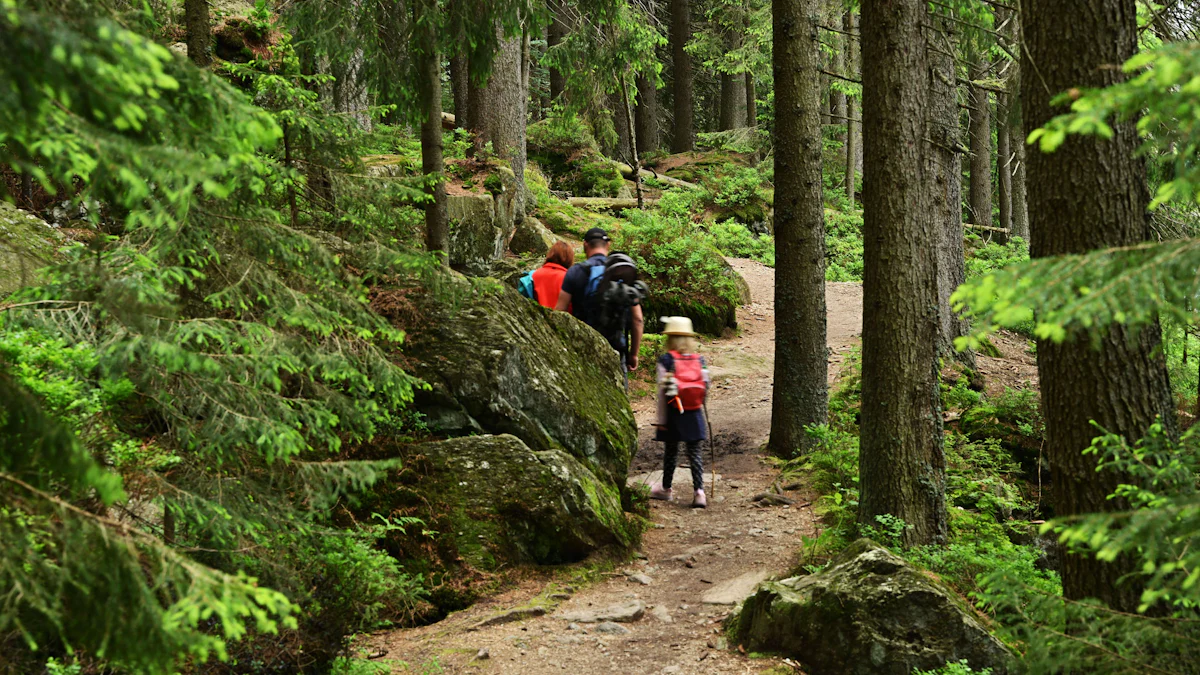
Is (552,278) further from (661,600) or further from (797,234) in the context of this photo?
(661,600)

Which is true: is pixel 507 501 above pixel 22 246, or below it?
below

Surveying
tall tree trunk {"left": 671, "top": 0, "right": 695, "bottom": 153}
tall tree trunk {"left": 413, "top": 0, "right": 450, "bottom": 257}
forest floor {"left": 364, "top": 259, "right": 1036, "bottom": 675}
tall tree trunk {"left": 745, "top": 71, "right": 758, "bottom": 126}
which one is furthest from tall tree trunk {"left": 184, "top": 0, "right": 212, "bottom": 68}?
tall tree trunk {"left": 745, "top": 71, "right": 758, "bottom": 126}

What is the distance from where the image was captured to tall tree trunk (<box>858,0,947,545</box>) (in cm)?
686

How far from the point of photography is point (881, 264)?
6.94m

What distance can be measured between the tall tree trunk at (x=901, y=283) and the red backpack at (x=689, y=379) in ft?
6.93

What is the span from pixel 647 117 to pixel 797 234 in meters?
23.8

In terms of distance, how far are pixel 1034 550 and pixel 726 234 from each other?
16775 mm

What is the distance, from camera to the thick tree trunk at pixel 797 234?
9625 mm

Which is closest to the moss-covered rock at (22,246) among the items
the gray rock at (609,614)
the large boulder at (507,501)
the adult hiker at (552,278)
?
the large boulder at (507,501)

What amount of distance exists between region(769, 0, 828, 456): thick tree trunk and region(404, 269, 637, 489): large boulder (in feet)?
7.52

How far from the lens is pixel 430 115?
8930 millimetres

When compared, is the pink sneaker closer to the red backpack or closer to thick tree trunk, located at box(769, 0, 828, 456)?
the red backpack

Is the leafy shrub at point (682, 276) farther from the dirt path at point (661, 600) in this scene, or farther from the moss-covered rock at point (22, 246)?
the moss-covered rock at point (22, 246)

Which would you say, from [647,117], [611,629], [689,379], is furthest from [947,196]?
[647,117]
